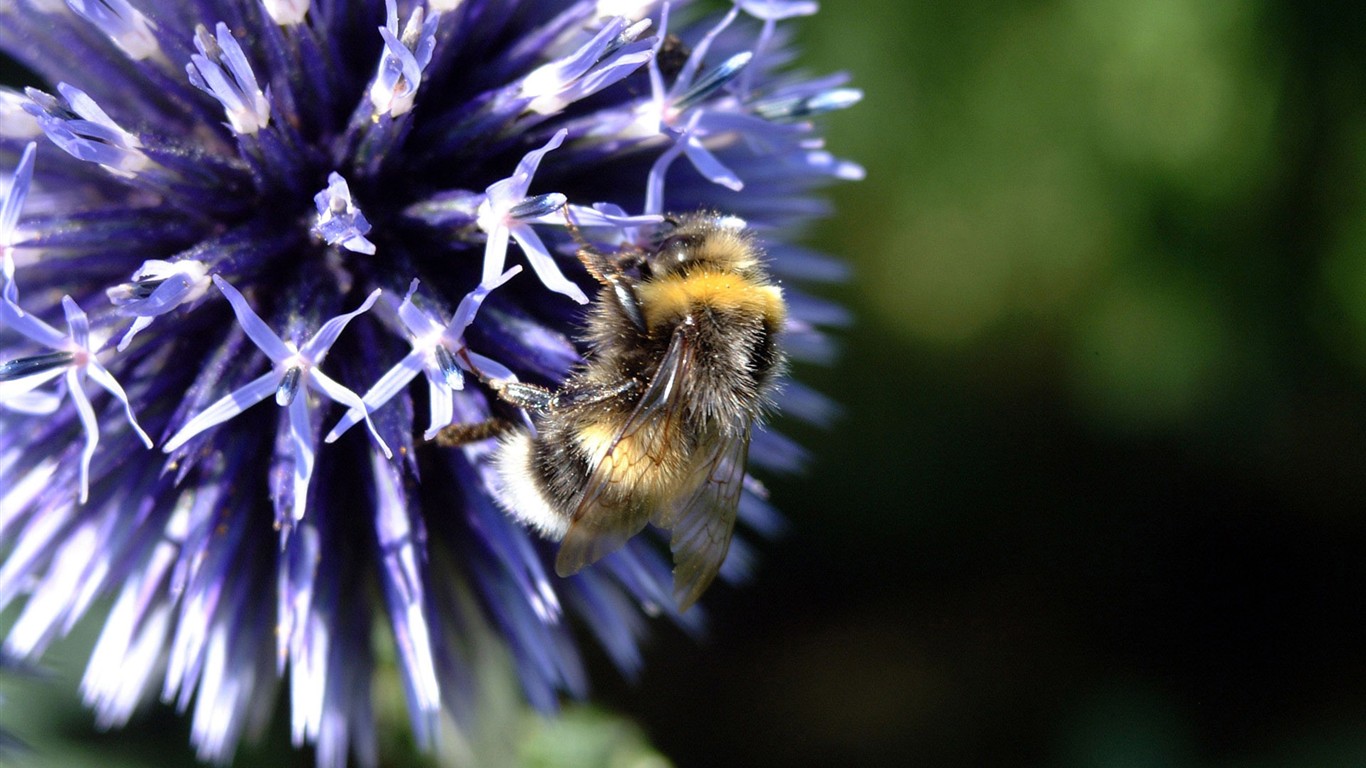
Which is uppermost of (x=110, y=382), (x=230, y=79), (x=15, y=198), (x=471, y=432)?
(x=230, y=79)

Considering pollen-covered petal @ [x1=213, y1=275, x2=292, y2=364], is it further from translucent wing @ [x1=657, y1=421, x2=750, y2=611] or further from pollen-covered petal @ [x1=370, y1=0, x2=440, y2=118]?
translucent wing @ [x1=657, y1=421, x2=750, y2=611]

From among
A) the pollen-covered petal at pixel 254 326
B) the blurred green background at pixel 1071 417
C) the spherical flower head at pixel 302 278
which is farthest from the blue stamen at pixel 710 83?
the blurred green background at pixel 1071 417

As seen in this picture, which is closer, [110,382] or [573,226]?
[110,382]

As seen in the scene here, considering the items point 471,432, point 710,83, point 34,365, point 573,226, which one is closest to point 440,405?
point 471,432

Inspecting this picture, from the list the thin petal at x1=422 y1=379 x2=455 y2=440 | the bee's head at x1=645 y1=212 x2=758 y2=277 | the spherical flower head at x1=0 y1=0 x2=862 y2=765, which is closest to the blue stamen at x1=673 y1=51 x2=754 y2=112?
the spherical flower head at x1=0 y1=0 x2=862 y2=765

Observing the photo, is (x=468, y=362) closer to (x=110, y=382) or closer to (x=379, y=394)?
(x=379, y=394)

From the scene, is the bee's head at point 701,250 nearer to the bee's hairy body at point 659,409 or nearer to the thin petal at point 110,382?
the bee's hairy body at point 659,409

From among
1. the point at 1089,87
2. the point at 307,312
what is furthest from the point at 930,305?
the point at 307,312

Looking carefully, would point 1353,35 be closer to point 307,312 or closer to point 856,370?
point 856,370
